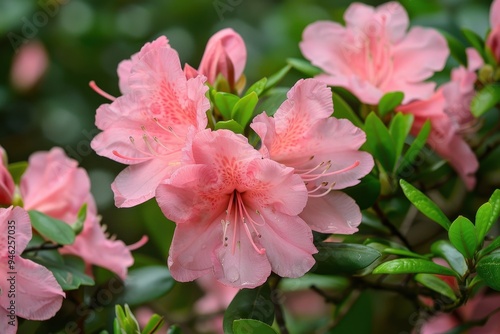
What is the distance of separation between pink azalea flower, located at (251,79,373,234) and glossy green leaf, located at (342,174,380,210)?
0.20ft

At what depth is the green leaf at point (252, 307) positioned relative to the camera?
110cm

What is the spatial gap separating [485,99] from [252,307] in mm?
583

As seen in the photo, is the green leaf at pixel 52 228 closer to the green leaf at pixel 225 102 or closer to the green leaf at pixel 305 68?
the green leaf at pixel 225 102

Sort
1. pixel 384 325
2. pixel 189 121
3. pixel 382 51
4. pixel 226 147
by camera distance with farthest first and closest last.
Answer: pixel 384 325
pixel 382 51
pixel 189 121
pixel 226 147

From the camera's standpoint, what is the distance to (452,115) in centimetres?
133

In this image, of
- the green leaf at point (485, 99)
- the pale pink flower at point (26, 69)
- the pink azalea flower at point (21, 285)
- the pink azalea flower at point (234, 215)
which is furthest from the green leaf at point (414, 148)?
the pale pink flower at point (26, 69)

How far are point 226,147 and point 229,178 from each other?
6cm

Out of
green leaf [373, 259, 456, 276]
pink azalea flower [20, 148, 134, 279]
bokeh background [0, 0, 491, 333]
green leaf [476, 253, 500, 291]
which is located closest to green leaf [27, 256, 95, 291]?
pink azalea flower [20, 148, 134, 279]

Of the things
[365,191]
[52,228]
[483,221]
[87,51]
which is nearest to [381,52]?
[365,191]

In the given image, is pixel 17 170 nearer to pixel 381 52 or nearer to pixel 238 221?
pixel 238 221

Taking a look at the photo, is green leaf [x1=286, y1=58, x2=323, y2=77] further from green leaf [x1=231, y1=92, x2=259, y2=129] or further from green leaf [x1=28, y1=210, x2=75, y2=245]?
green leaf [x1=28, y1=210, x2=75, y2=245]

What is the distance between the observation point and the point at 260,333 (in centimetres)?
102

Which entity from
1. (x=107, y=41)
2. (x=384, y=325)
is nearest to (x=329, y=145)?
(x=384, y=325)

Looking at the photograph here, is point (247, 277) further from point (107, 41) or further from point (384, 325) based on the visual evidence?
point (107, 41)
